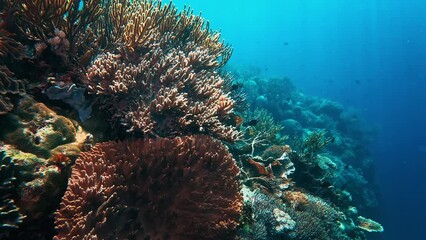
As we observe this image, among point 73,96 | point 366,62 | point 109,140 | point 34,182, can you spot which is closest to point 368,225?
point 109,140

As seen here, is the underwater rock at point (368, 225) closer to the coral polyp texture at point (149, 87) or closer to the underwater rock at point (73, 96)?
the coral polyp texture at point (149, 87)

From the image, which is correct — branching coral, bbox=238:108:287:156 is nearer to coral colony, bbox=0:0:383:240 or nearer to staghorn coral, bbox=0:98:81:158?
coral colony, bbox=0:0:383:240

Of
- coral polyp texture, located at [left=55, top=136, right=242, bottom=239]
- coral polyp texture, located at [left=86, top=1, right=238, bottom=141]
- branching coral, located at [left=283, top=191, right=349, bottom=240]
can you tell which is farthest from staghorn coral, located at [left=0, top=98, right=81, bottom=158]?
branching coral, located at [left=283, top=191, right=349, bottom=240]

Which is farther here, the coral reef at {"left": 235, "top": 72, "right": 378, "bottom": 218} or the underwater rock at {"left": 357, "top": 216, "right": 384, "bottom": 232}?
the underwater rock at {"left": 357, "top": 216, "right": 384, "bottom": 232}

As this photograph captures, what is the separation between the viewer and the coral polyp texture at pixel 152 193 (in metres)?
2.63

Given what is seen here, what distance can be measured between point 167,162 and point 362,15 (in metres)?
187

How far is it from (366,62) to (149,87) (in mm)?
144828

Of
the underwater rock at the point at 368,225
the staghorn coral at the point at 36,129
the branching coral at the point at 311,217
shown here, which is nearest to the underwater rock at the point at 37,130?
the staghorn coral at the point at 36,129

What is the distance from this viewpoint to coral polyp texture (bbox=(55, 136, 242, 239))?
8.62ft

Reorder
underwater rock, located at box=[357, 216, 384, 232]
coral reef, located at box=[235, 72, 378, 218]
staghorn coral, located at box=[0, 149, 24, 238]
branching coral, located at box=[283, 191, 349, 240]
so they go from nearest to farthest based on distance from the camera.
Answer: staghorn coral, located at box=[0, 149, 24, 238] → branching coral, located at box=[283, 191, 349, 240] → coral reef, located at box=[235, 72, 378, 218] → underwater rock, located at box=[357, 216, 384, 232]

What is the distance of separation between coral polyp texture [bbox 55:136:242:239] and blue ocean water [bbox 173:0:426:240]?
23.6m

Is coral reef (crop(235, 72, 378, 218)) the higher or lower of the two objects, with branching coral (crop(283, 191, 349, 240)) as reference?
higher

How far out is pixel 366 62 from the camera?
12400 centimetres

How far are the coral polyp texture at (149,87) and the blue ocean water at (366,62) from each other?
77.1 ft
